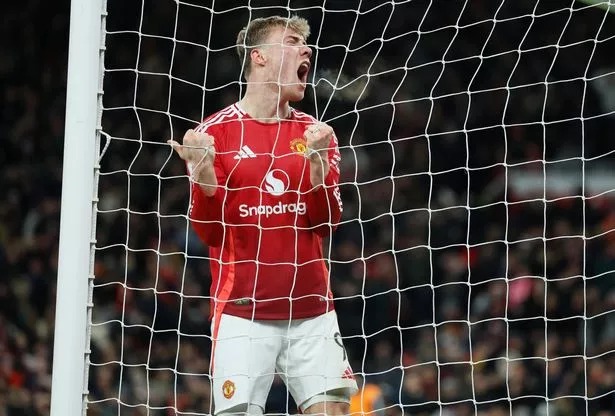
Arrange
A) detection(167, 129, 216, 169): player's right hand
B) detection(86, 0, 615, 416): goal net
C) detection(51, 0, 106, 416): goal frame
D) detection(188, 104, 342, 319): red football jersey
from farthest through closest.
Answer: detection(86, 0, 615, 416): goal net, detection(188, 104, 342, 319): red football jersey, detection(167, 129, 216, 169): player's right hand, detection(51, 0, 106, 416): goal frame

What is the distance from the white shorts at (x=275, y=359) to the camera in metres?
3.93

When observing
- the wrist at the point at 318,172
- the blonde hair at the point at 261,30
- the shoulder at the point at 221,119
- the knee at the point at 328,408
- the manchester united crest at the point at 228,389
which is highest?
the blonde hair at the point at 261,30

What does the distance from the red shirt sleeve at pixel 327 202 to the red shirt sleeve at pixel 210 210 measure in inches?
11.2

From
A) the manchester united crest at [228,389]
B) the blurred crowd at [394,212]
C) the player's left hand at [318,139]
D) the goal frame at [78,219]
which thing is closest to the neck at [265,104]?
the player's left hand at [318,139]

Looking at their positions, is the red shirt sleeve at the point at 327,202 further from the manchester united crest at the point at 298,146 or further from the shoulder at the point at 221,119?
the shoulder at the point at 221,119

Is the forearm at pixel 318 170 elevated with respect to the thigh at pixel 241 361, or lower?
elevated

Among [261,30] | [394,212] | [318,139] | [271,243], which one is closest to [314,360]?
[271,243]

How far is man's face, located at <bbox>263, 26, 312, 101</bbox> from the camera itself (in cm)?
407

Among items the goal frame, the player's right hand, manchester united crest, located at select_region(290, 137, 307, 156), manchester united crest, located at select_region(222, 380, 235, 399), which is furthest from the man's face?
manchester united crest, located at select_region(222, 380, 235, 399)

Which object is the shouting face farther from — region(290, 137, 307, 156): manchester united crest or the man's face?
region(290, 137, 307, 156): manchester united crest

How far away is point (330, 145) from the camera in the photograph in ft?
13.3

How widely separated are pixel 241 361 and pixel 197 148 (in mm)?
694

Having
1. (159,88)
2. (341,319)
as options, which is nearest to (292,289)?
(341,319)

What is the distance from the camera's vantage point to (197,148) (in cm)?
376
